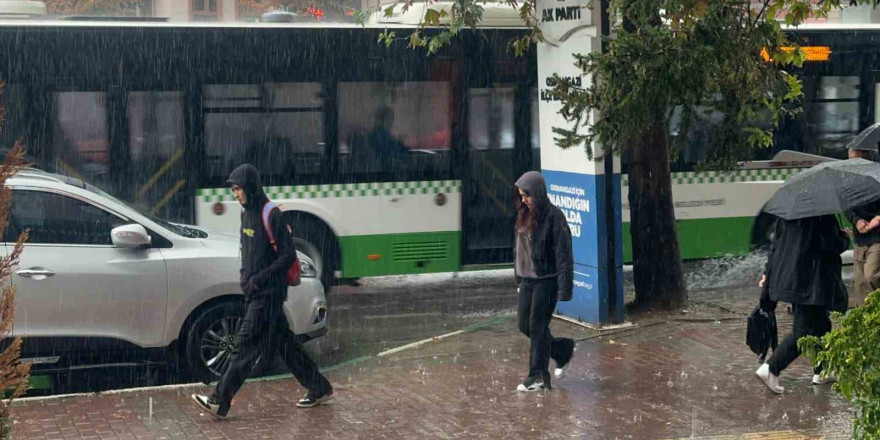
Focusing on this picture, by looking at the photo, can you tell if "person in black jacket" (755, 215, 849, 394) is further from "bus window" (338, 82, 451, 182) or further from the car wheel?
"bus window" (338, 82, 451, 182)

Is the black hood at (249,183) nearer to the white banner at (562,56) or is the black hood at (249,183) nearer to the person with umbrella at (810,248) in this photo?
the white banner at (562,56)

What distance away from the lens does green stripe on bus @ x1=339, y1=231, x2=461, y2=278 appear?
44.9 feet

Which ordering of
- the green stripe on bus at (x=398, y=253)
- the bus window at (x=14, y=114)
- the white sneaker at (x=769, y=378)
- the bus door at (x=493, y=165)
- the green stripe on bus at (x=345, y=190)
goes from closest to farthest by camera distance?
the white sneaker at (x=769, y=378) < the bus window at (x=14, y=114) < the green stripe on bus at (x=345, y=190) < the green stripe on bus at (x=398, y=253) < the bus door at (x=493, y=165)

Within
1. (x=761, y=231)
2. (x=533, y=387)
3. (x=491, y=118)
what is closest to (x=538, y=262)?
(x=533, y=387)

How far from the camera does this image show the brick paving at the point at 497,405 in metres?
7.80

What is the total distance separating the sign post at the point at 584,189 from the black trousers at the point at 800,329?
276 cm

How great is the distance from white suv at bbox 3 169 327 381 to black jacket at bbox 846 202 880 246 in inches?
194

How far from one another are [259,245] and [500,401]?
2.07 meters

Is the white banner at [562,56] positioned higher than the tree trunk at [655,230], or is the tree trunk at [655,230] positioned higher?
the white banner at [562,56]

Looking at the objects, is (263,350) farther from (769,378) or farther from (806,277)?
(806,277)

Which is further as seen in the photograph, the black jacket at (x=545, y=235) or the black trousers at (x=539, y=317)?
the black trousers at (x=539, y=317)

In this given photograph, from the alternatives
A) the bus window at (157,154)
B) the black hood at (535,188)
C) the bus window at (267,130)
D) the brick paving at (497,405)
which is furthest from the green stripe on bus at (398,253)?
the black hood at (535,188)

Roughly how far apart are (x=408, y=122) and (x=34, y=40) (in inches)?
167

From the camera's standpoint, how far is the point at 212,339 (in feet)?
31.5
